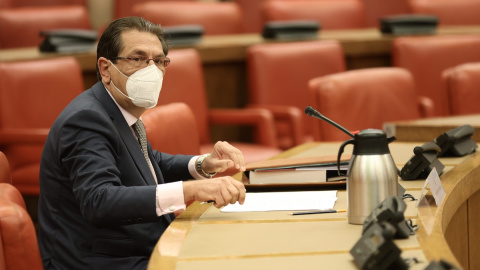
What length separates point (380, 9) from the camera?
206 inches

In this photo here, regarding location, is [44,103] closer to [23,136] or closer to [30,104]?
[30,104]

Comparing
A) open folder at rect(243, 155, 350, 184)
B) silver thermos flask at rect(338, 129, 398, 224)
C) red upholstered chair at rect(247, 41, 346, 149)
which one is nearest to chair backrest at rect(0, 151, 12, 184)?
open folder at rect(243, 155, 350, 184)

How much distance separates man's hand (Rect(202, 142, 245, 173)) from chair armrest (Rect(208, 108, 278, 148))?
56.7 inches

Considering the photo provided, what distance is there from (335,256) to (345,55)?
9.22 feet

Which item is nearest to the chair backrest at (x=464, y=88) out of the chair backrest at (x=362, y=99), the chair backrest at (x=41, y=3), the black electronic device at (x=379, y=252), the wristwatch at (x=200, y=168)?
the chair backrest at (x=362, y=99)

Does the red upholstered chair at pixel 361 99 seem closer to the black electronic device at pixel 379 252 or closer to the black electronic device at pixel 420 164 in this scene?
the black electronic device at pixel 420 164

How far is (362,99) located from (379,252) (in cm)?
186

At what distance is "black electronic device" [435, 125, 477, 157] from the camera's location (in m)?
2.28

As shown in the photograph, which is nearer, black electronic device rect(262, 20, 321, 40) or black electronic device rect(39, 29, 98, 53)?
black electronic device rect(39, 29, 98, 53)

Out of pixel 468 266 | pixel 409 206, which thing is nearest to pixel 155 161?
pixel 409 206

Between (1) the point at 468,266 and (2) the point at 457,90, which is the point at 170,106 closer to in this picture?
(1) the point at 468,266

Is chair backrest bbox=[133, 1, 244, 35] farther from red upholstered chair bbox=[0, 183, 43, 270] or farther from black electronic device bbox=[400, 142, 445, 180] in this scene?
red upholstered chair bbox=[0, 183, 43, 270]

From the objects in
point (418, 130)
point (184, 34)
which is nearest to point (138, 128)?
point (418, 130)

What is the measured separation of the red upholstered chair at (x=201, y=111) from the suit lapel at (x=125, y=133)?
1373 millimetres
